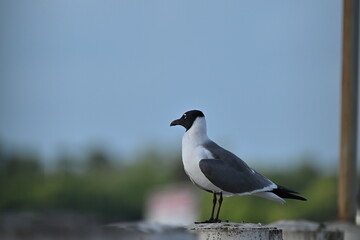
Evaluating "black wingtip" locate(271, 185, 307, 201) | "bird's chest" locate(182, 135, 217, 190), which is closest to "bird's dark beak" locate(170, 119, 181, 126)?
"bird's chest" locate(182, 135, 217, 190)

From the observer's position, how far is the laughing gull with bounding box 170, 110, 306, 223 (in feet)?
35.8

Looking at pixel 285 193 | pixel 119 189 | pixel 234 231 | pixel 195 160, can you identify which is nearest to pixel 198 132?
pixel 195 160

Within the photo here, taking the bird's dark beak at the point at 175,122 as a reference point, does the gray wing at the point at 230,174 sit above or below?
below

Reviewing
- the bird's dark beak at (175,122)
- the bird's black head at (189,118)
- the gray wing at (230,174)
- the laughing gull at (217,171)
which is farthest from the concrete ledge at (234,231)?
the bird's dark beak at (175,122)

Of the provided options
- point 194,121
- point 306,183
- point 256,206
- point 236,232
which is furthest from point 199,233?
point 306,183

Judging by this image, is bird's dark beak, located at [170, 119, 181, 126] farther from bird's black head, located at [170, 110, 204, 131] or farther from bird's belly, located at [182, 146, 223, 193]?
bird's belly, located at [182, 146, 223, 193]

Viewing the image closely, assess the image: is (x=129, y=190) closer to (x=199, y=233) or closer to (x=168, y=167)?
(x=168, y=167)

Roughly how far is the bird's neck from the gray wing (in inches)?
4.0

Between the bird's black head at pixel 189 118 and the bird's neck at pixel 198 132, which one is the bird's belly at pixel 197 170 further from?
the bird's black head at pixel 189 118

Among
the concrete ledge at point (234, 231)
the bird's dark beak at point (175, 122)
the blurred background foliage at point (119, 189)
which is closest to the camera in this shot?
the concrete ledge at point (234, 231)

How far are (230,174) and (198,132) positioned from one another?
510 mm

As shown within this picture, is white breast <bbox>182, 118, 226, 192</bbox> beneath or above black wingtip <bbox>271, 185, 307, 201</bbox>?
above

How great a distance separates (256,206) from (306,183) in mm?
15405

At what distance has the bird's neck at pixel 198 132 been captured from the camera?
11117mm
